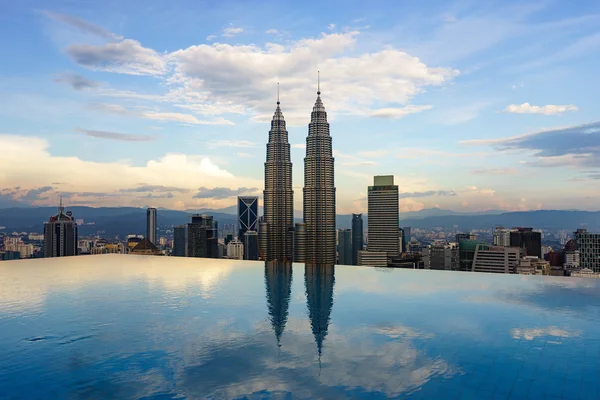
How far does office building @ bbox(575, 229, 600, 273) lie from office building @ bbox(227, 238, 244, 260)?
44.9 metres

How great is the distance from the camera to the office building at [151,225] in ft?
210

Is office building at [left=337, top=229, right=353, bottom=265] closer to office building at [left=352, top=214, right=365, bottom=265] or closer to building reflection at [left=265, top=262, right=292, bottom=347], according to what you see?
office building at [left=352, top=214, right=365, bottom=265]

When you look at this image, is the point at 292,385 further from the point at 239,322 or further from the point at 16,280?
the point at 16,280

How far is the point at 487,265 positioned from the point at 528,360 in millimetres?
50032

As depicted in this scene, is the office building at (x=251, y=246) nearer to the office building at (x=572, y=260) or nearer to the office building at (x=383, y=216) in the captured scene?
the office building at (x=383, y=216)

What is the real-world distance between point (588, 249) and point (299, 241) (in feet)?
128

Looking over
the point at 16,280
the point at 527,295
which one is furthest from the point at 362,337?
the point at 16,280

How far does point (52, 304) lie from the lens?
1029 cm

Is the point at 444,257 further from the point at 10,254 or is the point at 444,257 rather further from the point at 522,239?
the point at 10,254

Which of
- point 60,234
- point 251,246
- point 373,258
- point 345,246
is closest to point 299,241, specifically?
point 345,246

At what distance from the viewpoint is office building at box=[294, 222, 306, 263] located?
235 ft

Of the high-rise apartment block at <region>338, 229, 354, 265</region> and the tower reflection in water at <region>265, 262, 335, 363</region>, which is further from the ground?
the tower reflection in water at <region>265, 262, 335, 363</region>

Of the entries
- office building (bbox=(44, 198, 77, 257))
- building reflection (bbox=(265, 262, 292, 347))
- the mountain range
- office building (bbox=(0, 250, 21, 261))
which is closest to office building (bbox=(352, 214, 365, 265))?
the mountain range

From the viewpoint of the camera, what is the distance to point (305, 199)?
7681 centimetres
